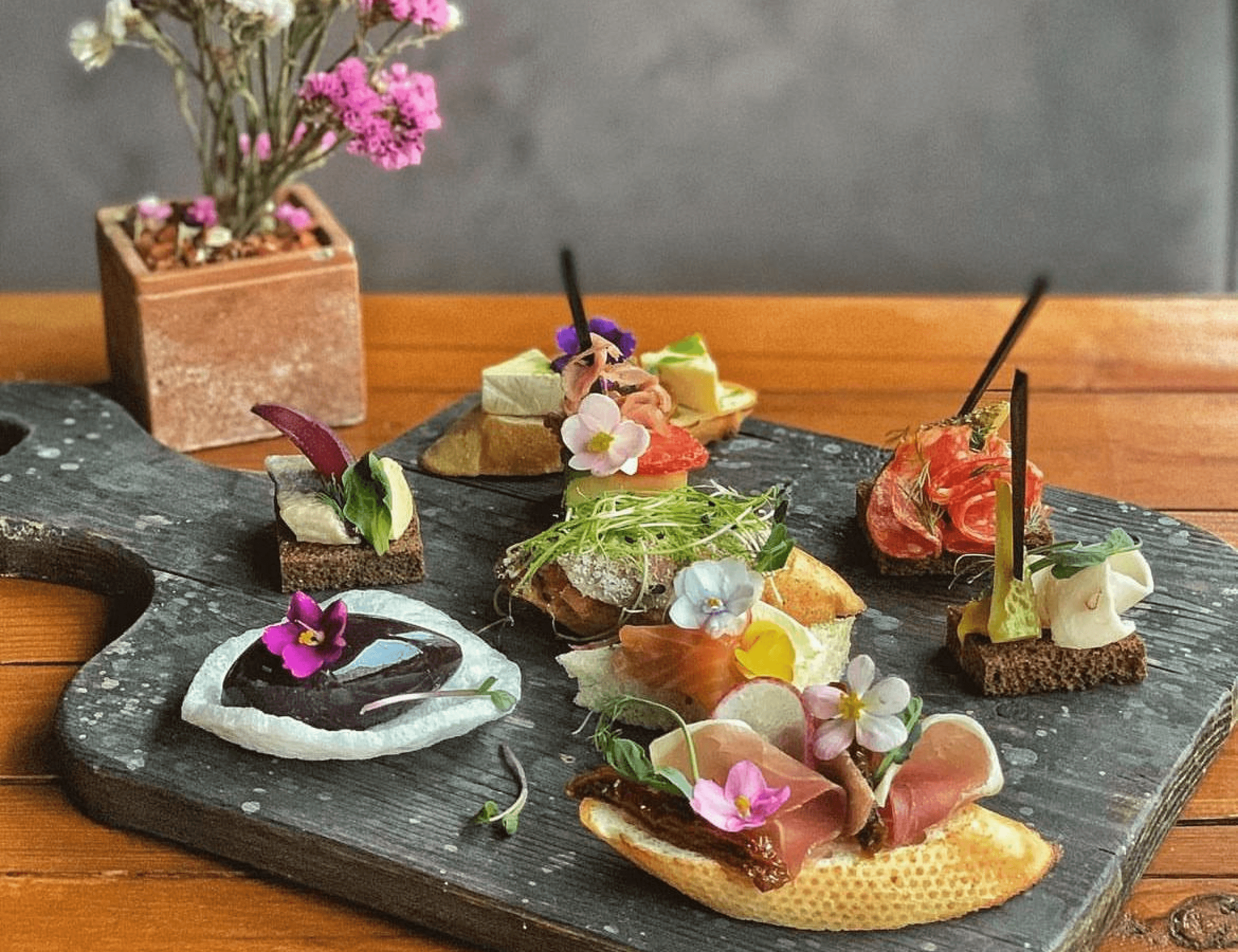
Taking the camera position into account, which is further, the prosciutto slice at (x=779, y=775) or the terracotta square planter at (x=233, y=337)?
the terracotta square planter at (x=233, y=337)

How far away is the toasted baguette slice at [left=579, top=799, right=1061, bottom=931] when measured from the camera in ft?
4.61

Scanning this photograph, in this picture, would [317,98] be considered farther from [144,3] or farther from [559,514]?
[559,514]

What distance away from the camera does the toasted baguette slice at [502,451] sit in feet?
7.02

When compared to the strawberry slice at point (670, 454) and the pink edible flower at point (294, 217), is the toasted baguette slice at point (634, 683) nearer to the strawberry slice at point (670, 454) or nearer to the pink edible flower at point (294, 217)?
the strawberry slice at point (670, 454)

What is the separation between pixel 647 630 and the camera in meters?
1.66

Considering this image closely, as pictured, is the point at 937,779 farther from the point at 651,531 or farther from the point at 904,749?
the point at 651,531

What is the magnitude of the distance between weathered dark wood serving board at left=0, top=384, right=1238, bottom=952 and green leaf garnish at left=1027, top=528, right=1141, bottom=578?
12 cm

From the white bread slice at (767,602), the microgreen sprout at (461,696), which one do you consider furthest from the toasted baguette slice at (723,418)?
the microgreen sprout at (461,696)

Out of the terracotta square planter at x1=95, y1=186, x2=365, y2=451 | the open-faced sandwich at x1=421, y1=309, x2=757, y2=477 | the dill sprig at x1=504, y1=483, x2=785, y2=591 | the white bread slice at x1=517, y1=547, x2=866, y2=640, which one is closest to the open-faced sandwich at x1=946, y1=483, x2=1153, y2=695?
the white bread slice at x1=517, y1=547, x2=866, y2=640

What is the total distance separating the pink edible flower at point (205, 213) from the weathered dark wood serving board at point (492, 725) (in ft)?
0.96

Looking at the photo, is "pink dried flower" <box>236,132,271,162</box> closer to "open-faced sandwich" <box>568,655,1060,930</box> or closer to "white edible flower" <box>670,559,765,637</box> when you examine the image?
"white edible flower" <box>670,559,765,637</box>

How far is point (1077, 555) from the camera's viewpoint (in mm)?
1690

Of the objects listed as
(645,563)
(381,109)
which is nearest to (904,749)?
(645,563)

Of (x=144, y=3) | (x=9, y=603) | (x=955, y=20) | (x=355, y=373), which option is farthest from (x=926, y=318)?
(x=9, y=603)
